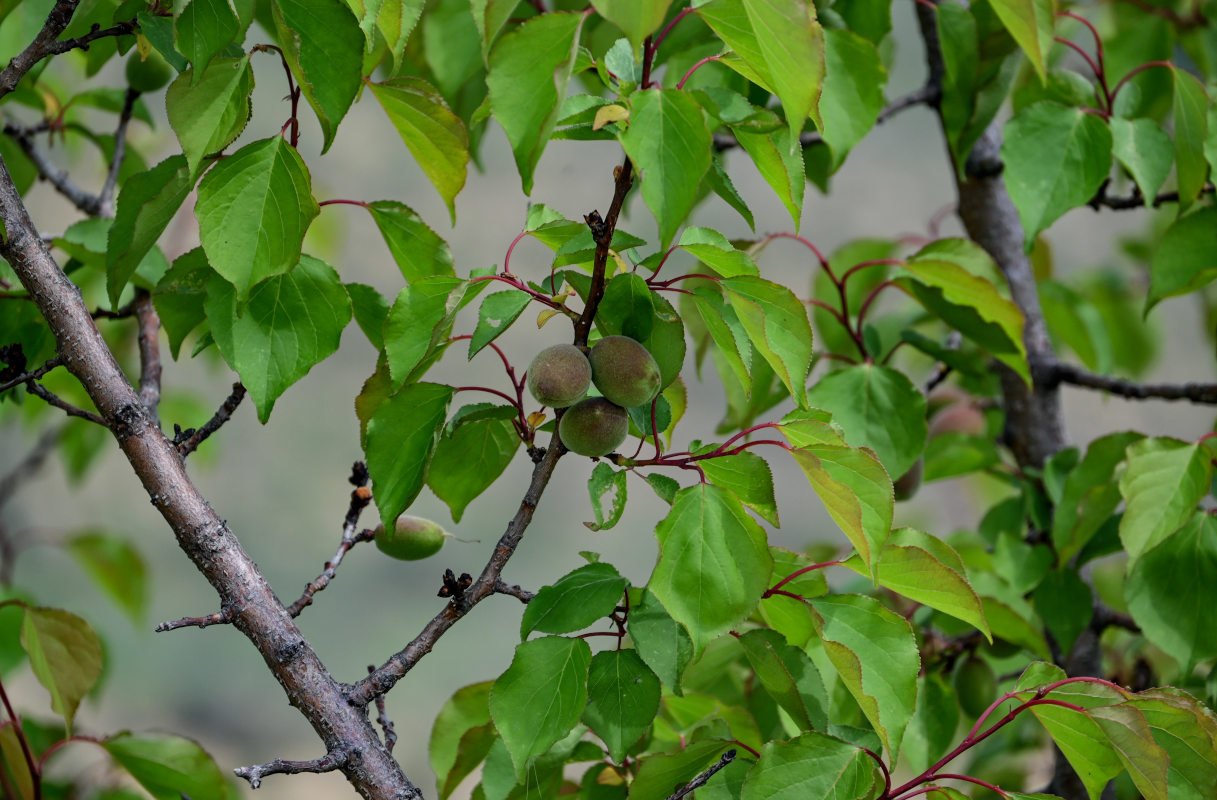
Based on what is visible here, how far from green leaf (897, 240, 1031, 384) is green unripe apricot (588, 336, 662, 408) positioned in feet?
1.04

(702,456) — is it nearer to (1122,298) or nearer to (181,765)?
(181,765)

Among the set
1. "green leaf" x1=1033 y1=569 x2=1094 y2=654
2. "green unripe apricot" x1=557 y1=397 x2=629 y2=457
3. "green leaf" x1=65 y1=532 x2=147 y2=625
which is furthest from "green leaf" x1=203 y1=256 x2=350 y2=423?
"green leaf" x1=65 y1=532 x2=147 y2=625

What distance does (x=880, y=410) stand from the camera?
770 millimetres

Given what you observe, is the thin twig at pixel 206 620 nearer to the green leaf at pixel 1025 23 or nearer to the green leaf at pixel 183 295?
the green leaf at pixel 183 295

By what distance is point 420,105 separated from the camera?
0.56m

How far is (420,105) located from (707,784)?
1.22 feet

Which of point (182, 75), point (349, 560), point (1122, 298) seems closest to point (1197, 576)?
point (182, 75)

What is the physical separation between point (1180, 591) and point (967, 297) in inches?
9.3

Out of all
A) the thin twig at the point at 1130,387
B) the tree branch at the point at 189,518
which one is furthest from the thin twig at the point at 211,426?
the thin twig at the point at 1130,387

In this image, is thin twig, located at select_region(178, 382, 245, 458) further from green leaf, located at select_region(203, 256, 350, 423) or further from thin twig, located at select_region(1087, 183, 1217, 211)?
thin twig, located at select_region(1087, 183, 1217, 211)

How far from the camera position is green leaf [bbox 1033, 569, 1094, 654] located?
2.76ft

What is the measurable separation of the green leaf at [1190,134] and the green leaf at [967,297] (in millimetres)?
137

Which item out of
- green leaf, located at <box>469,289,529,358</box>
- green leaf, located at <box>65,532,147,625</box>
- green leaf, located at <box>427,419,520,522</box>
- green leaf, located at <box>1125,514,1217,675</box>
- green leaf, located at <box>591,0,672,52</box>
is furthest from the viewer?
green leaf, located at <box>65,532,147,625</box>

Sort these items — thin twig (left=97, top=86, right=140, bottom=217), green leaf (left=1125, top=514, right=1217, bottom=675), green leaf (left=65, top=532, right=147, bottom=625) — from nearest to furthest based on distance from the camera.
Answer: green leaf (left=1125, top=514, right=1217, bottom=675) < thin twig (left=97, top=86, right=140, bottom=217) < green leaf (left=65, top=532, right=147, bottom=625)
